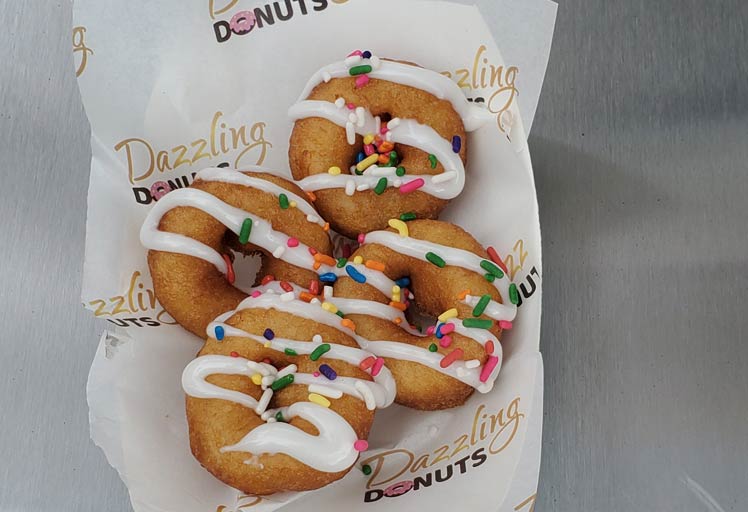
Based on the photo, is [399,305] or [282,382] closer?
[282,382]

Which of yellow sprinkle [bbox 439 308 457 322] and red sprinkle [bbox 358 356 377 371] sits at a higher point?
yellow sprinkle [bbox 439 308 457 322]

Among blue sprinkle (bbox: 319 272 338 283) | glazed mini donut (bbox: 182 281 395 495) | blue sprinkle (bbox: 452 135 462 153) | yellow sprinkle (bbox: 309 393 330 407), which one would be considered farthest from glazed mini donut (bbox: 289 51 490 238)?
yellow sprinkle (bbox: 309 393 330 407)

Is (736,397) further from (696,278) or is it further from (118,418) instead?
(118,418)

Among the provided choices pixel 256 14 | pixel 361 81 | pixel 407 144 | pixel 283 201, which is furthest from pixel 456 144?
pixel 256 14

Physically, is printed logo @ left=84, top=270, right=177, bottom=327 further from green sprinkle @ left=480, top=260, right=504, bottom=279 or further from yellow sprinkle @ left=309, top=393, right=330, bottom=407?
green sprinkle @ left=480, top=260, right=504, bottom=279

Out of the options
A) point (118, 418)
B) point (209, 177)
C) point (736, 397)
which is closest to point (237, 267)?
point (209, 177)

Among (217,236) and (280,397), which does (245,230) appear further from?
(280,397)
